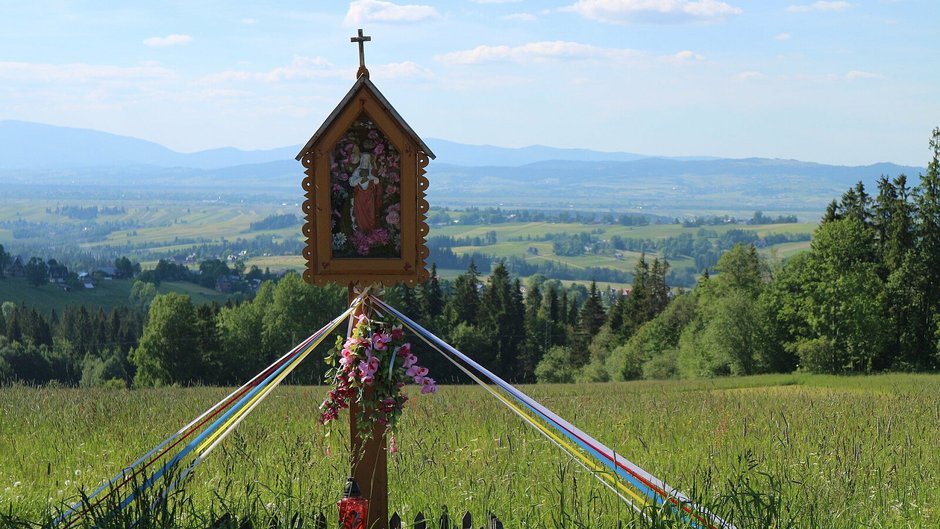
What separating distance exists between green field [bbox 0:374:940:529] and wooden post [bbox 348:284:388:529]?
1.14 ft

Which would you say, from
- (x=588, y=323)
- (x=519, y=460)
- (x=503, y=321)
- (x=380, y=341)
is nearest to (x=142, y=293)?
(x=503, y=321)

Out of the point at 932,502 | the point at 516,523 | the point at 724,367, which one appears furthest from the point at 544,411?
the point at 724,367

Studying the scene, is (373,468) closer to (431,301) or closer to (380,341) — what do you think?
(380,341)

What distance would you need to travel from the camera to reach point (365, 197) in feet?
21.7

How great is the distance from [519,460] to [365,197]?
10.9 feet

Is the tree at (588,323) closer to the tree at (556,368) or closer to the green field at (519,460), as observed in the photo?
the tree at (556,368)

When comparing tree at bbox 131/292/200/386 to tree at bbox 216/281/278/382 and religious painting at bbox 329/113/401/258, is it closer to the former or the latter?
tree at bbox 216/281/278/382

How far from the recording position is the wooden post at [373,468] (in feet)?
20.5

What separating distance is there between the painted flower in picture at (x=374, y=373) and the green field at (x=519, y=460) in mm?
531

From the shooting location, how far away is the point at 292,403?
13.5 meters

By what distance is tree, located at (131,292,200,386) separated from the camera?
63.3m

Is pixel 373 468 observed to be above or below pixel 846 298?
above

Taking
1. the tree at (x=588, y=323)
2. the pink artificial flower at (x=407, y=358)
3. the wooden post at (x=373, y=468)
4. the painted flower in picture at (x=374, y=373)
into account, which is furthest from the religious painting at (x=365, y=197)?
the tree at (x=588, y=323)

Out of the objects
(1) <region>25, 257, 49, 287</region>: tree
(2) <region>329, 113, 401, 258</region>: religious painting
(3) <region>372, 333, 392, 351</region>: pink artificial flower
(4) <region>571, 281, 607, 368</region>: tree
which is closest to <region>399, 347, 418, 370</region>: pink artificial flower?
(3) <region>372, 333, 392, 351</region>: pink artificial flower
